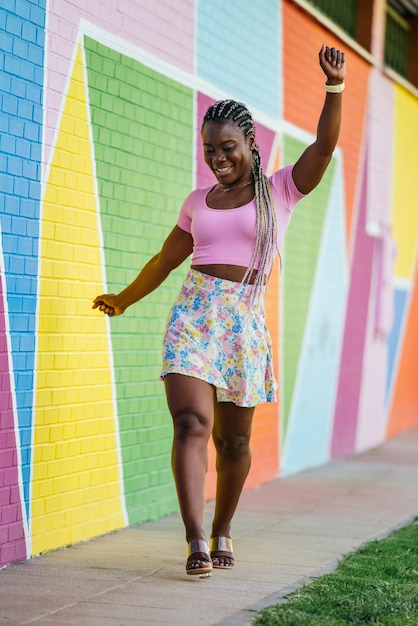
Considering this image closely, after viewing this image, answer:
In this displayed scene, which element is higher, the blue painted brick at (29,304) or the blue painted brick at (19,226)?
the blue painted brick at (19,226)

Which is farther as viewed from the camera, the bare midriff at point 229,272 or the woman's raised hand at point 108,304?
the woman's raised hand at point 108,304

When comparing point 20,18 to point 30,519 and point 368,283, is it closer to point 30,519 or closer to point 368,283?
point 30,519

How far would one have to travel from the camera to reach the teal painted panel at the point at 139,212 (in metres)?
6.33

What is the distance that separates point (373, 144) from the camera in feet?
37.5

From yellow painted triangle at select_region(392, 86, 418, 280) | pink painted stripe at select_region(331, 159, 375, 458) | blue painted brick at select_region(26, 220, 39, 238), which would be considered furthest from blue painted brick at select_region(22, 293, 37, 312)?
yellow painted triangle at select_region(392, 86, 418, 280)

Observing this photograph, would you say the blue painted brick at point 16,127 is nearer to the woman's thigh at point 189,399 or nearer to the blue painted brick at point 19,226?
the blue painted brick at point 19,226

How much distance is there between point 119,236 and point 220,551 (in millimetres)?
1838

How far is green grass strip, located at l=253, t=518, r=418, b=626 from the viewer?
448cm

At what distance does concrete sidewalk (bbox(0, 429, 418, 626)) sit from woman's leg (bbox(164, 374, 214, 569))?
276 millimetres

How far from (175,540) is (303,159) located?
2.09 m

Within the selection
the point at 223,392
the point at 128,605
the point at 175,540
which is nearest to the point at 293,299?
the point at 175,540

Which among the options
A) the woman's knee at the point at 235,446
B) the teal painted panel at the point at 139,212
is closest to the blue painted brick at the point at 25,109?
the teal painted panel at the point at 139,212

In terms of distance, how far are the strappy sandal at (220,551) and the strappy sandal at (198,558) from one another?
0.40 metres

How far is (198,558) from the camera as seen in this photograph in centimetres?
502
